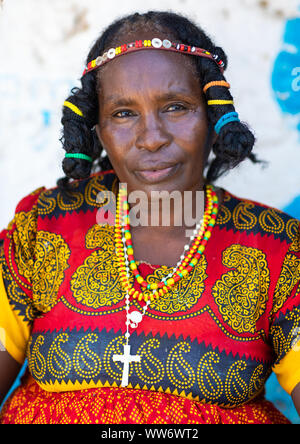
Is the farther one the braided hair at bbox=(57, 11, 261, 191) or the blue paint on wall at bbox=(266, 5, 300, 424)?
the blue paint on wall at bbox=(266, 5, 300, 424)

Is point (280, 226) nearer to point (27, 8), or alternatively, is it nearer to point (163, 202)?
point (163, 202)

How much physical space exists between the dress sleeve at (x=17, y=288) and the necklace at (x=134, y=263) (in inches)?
12.5

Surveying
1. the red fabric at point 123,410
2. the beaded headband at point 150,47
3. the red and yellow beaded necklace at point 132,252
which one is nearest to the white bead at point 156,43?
the beaded headband at point 150,47

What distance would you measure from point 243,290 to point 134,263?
376 mm

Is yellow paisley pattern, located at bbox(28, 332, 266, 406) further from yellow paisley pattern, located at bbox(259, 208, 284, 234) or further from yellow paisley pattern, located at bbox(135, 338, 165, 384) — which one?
yellow paisley pattern, located at bbox(259, 208, 284, 234)

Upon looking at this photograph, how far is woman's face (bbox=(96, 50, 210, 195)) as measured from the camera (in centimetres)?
170

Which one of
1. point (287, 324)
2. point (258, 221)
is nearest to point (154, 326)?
point (287, 324)

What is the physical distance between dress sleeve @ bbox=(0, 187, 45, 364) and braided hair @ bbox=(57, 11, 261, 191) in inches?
10.2

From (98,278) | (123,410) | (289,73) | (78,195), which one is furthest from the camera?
(289,73)

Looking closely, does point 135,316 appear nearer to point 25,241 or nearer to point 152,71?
point 25,241

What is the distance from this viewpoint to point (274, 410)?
1.87 metres

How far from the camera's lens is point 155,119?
5.60 feet

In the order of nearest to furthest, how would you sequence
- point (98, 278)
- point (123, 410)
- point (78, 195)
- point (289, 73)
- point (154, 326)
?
point (123, 410), point (154, 326), point (98, 278), point (78, 195), point (289, 73)

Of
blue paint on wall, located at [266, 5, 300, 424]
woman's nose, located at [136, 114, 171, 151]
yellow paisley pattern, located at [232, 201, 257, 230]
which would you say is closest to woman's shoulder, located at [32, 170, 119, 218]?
woman's nose, located at [136, 114, 171, 151]
